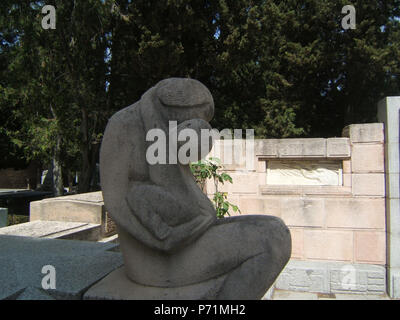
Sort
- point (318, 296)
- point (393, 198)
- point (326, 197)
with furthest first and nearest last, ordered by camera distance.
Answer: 1. point (326, 197)
2. point (318, 296)
3. point (393, 198)

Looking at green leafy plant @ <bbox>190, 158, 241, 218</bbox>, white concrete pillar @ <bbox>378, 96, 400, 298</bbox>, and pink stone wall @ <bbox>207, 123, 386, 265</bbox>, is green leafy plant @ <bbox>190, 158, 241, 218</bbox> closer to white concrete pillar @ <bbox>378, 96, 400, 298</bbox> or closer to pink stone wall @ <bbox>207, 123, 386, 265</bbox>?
pink stone wall @ <bbox>207, 123, 386, 265</bbox>

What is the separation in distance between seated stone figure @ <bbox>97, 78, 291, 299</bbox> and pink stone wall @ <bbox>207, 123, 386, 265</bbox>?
288 centimetres

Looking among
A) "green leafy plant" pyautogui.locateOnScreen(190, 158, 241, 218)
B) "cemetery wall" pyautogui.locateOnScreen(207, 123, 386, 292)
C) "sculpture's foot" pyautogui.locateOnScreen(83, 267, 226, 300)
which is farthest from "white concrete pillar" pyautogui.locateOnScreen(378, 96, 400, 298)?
"sculpture's foot" pyautogui.locateOnScreen(83, 267, 226, 300)

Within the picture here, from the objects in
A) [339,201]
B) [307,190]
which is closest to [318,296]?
[339,201]

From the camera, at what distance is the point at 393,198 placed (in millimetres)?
4227

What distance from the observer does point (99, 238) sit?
447cm

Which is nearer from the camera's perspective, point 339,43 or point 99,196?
point 99,196

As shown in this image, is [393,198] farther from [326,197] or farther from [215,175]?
[215,175]

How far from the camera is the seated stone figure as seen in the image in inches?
69.1

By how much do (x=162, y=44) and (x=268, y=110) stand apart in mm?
4932

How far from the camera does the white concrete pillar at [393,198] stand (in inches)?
166

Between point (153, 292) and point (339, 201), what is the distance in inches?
137
